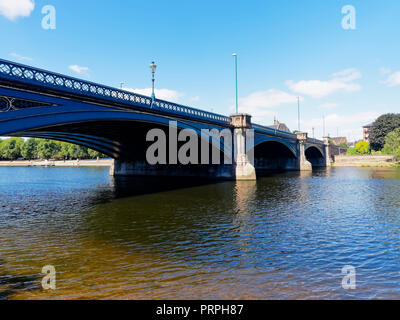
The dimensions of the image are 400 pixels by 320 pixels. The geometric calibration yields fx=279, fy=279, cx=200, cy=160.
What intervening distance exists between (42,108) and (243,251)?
565 inches

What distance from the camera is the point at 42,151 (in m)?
130

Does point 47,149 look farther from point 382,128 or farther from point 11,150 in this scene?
point 382,128

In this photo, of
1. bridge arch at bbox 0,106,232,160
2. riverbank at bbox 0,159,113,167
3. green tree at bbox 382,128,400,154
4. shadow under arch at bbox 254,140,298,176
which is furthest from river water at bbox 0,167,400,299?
riverbank at bbox 0,159,113,167

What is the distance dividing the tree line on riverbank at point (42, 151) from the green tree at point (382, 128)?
112627 mm

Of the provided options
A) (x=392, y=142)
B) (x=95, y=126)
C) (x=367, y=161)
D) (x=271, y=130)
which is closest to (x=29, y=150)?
(x=271, y=130)

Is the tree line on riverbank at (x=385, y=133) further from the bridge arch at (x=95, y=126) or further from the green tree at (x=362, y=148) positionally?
the bridge arch at (x=95, y=126)

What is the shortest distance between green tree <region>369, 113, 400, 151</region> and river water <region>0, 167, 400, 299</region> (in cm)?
9840

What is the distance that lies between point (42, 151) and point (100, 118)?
12699 centimetres

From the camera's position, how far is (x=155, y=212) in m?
18.3

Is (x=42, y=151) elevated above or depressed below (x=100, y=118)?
above

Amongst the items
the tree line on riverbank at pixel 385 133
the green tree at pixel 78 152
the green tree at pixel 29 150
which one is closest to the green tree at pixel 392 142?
the tree line on riverbank at pixel 385 133
